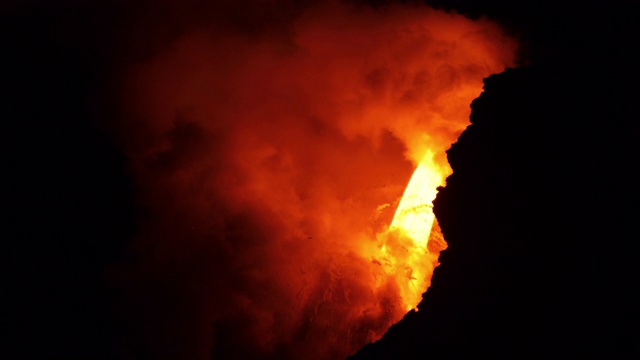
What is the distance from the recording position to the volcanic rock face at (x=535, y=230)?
14.2 feet

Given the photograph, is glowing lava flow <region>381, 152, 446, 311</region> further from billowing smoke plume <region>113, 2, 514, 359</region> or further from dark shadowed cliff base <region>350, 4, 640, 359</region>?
dark shadowed cliff base <region>350, 4, 640, 359</region>

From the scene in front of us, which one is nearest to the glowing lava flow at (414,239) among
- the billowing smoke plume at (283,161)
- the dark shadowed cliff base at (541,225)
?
the billowing smoke plume at (283,161)

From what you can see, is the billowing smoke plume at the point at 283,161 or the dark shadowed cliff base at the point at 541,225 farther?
the billowing smoke plume at the point at 283,161

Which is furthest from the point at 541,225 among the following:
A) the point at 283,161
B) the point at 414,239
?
the point at 283,161

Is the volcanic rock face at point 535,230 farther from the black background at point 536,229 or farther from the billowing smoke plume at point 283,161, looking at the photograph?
the billowing smoke plume at point 283,161

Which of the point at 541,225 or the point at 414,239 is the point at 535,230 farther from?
the point at 414,239

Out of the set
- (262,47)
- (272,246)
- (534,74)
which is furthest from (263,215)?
(534,74)

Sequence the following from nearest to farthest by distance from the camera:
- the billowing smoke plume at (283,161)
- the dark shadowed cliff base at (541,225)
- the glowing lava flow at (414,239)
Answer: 1. the dark shadowed cliff base at (541,225)
2. the glowing lava flow at (414,239)
3. the billowing smoke plume at (283,161)

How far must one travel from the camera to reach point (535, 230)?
16.0 feet

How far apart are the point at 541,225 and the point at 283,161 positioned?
808cm

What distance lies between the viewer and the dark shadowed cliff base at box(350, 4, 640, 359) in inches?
169

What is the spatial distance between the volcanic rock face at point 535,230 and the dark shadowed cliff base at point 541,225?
1 cm

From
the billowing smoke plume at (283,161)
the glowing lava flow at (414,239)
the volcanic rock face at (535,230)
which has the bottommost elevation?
the volcanic rock face at (535,230)

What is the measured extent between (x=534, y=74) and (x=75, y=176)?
35.1ft
